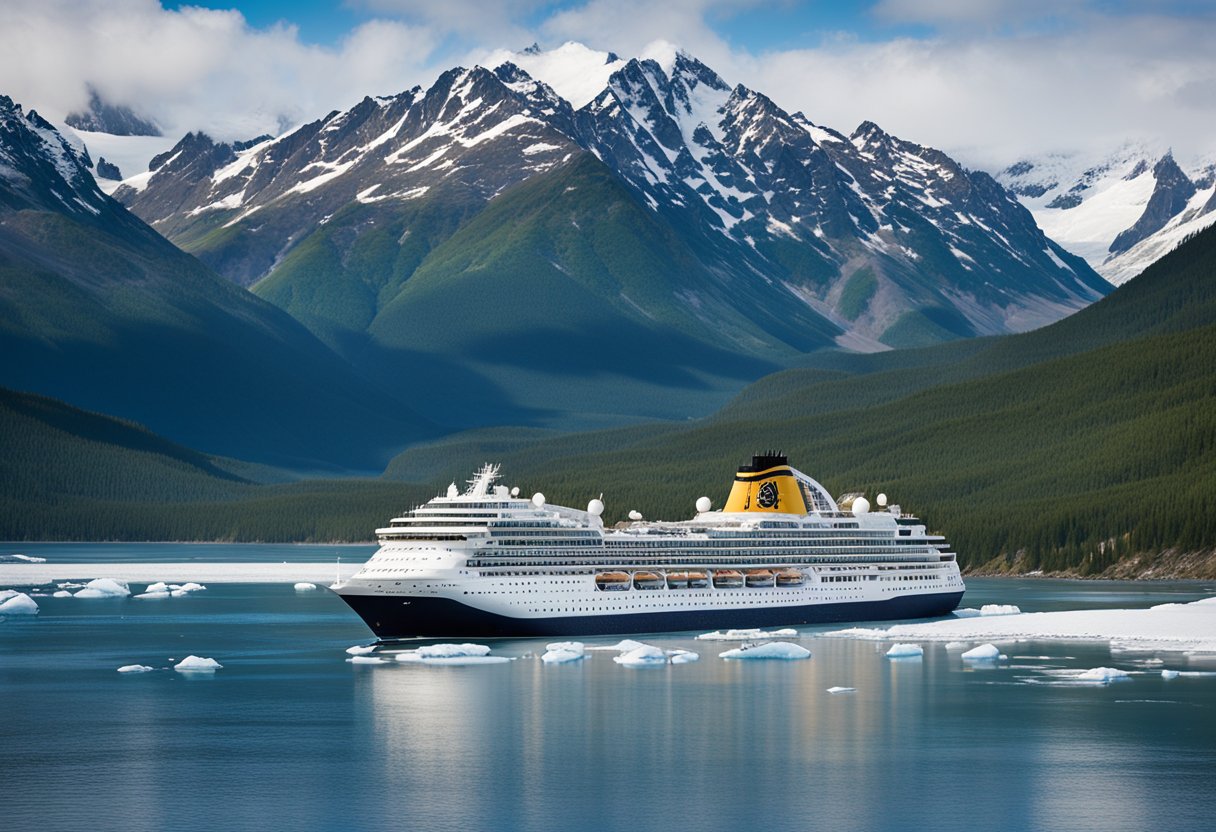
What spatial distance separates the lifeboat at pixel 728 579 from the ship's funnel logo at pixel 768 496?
30.2ft

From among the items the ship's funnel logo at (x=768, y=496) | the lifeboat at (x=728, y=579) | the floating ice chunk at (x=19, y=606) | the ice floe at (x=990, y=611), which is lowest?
the ice floe at (x=990, y=611)

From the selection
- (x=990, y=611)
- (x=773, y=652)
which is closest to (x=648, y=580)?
(x=773, y=652)

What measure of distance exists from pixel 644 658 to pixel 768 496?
1603 inches

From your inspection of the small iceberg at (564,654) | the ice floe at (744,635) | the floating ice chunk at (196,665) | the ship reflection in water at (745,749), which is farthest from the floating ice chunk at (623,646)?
the floating ice chunk at (196,665)

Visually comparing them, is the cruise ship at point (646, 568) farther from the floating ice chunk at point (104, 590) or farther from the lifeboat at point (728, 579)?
the floating ice chunk at point (104, 590)

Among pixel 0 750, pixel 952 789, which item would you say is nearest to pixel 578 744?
pixel 952 789

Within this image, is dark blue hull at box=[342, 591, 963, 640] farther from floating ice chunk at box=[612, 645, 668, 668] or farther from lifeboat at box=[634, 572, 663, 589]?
floating ice chunk at box=[612, 645, 668, 668]

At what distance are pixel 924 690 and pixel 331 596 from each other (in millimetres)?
95840

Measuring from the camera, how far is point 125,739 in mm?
93625

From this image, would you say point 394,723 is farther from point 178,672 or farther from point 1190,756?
point 1190,756

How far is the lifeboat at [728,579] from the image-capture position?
492ft

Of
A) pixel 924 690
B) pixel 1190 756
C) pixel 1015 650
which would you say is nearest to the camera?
pixel 1190 756

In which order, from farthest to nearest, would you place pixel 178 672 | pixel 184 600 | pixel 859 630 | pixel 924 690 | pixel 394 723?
pixel 184 600 < pixel 859 630 < pixel 178 672 < pixel 924 690 < pixel 394 723

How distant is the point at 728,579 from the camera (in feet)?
494
